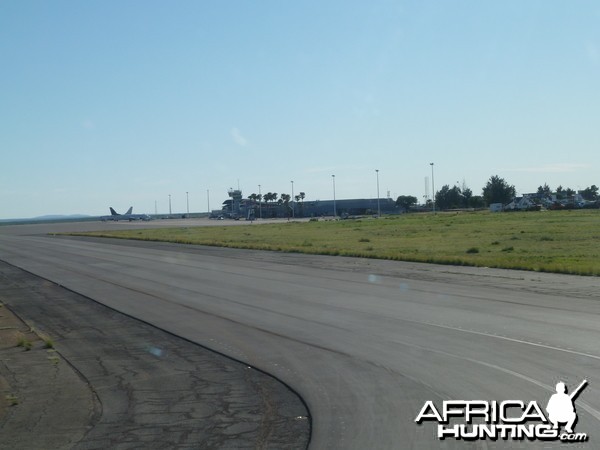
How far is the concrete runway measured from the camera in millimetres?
9445

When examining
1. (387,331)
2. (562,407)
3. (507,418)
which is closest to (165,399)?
(507,418)

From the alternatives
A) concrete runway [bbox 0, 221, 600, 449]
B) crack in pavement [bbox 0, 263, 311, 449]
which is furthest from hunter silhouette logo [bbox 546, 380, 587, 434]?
crack in pavement [bbox 0, 263, 311, 449]

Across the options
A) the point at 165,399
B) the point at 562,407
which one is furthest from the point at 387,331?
the point at 562,407

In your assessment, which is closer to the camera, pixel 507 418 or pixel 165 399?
pixel 507 418

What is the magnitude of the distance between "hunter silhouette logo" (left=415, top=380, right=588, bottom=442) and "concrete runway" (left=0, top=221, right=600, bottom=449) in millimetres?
149

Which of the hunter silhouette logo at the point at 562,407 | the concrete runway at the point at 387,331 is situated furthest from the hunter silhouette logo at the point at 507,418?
the concrete runway at the point at 387,331

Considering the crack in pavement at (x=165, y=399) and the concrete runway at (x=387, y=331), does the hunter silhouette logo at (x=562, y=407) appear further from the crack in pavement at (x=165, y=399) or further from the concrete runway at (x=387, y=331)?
the crack in pavement at (x=165, y=399)

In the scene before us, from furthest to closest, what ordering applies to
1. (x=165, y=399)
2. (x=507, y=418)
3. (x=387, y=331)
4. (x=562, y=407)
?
(x=387, y=331) < (x=165, y=399) < (x=562, y=407) < (x=507, y=418)

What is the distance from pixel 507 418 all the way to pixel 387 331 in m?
6.94

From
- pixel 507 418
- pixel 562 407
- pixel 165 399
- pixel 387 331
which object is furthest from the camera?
pixel 387 331

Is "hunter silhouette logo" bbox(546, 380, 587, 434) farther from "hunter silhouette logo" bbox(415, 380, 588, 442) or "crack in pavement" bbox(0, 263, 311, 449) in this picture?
"crack in pavement" bbox(0, 263, 311, 449)

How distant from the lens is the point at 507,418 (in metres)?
8.67

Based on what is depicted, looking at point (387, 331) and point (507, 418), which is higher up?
point (507, 418)

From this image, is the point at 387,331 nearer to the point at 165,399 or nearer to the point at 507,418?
the point at 165,399
